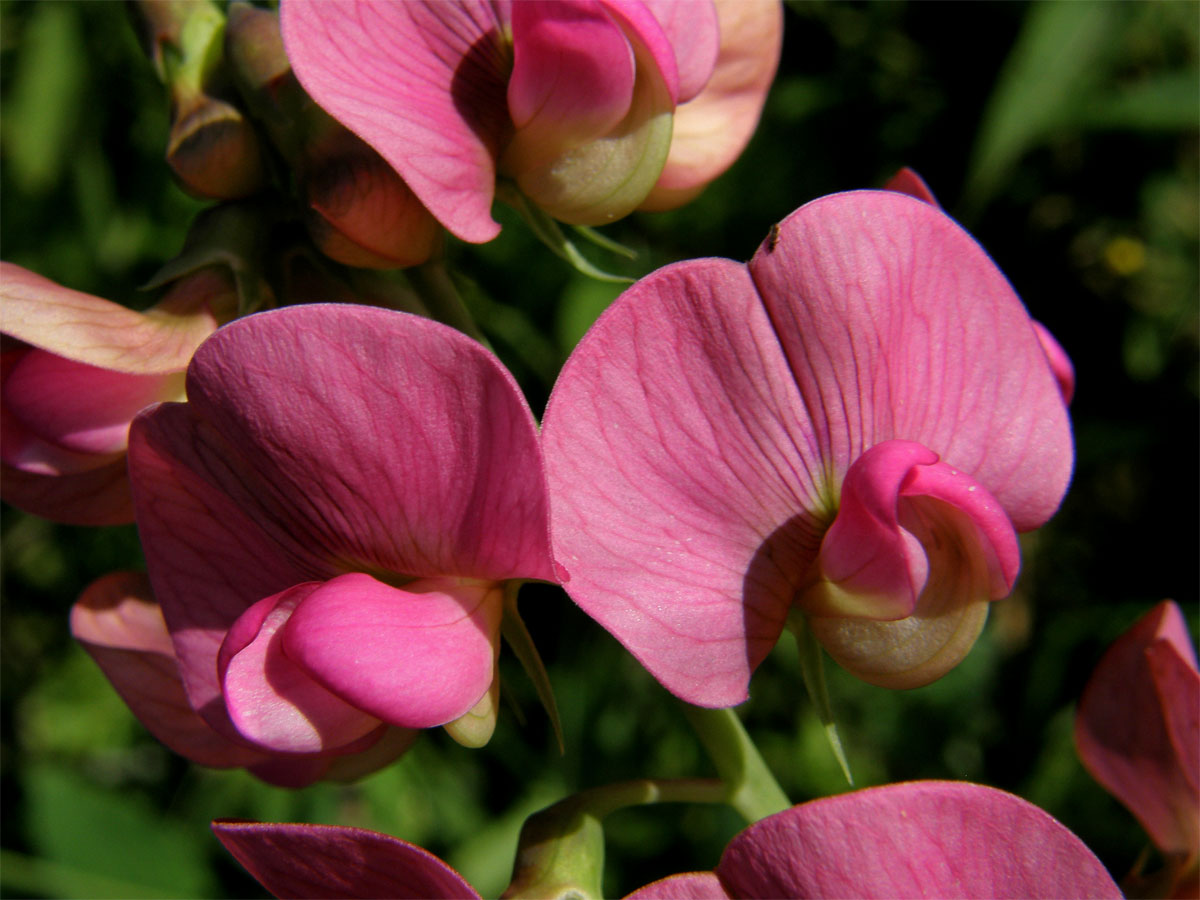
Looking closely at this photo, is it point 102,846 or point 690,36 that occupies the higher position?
point 690,36

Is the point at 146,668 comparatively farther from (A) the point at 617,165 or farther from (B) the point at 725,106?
(B) the point at 725,106

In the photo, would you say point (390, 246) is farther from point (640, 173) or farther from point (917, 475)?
point (917, 475)

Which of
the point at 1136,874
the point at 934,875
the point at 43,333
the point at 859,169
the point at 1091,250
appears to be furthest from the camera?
the point at 1091,250

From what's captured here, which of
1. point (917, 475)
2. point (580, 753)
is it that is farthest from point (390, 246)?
point (580, 753)

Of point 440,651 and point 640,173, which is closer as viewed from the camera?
point 440,651

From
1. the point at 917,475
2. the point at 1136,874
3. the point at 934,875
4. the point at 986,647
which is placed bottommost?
the point at 986,647

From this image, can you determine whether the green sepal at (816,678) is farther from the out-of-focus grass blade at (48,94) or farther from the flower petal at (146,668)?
the out-of-focus grass blade at (48,94)

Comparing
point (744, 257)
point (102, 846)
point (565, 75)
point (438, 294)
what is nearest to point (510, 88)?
point (565, 75)

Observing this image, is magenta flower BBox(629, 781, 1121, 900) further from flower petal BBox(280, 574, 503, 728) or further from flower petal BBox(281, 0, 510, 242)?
flower petal BBox(281, 0, 510, 242)
